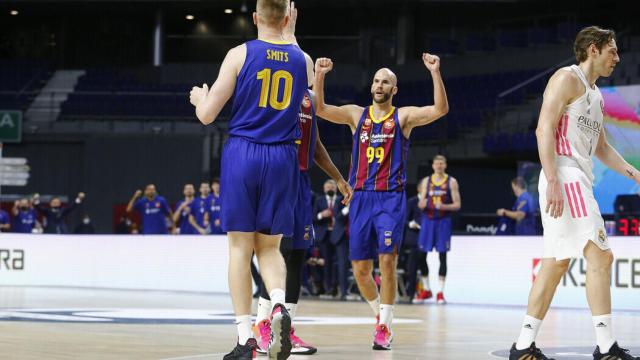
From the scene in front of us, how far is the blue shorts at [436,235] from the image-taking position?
1692 cm

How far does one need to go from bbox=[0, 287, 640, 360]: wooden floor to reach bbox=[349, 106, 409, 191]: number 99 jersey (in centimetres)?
129

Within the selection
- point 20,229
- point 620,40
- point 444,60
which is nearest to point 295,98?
point 20,229

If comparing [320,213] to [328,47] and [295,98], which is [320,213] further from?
[328,47]

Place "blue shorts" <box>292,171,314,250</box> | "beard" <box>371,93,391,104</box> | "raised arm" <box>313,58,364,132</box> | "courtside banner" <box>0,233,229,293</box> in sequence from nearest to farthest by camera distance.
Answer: "blue shorts" <box>292,171,314,250</box> → "raised arm" <box>313,58,364,132</box> → "beard" <box>371,93,391,104</box> → "courtside banner" <box>0,233,229,293</box>


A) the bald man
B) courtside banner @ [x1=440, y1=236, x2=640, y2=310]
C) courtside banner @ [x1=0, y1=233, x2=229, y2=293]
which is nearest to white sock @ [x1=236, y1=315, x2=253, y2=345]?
the bald man

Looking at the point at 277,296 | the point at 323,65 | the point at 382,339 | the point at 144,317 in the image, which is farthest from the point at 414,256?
the point at 277,296

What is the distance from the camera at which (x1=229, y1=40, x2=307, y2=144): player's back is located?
20.1 ft

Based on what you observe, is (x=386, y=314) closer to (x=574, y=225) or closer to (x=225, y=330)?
(x=225, y=330)

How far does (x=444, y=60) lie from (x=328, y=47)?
4850 millimetres

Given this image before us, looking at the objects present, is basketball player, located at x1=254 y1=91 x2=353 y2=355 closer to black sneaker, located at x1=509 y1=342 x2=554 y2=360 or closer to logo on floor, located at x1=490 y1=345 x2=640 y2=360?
logo on floor, located at x1=490 y1=345 x2=640 y2=360

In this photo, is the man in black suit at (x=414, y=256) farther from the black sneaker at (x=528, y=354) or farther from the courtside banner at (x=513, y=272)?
the black sneaker at (x=528, y=354)

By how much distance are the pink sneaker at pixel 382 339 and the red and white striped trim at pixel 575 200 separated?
215cm

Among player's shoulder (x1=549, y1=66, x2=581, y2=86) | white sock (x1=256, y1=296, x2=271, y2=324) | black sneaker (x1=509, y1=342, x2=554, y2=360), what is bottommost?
black sneaker (x1=509, y1=342, x2=554, y2=360)

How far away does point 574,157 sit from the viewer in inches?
263
